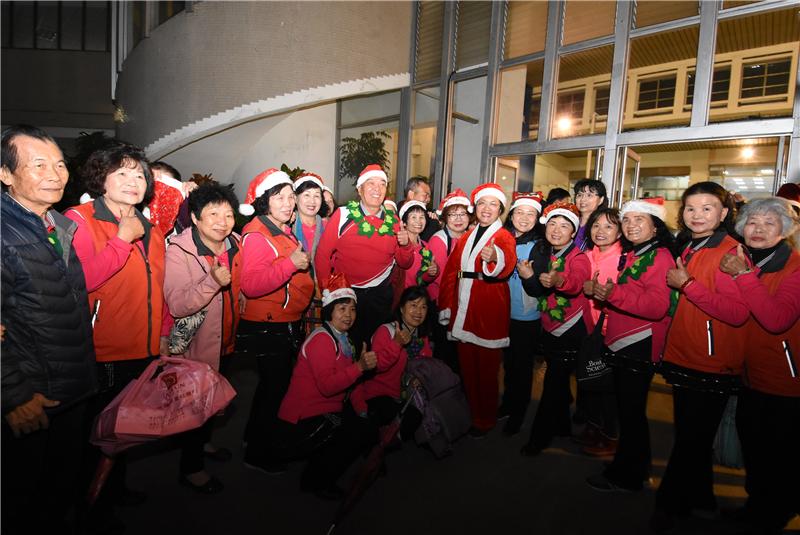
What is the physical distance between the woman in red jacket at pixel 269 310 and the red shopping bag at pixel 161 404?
684 mm

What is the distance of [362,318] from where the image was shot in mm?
3609

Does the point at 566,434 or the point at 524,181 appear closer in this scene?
the point at 566,434

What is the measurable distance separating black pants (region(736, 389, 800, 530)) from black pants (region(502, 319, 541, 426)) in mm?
1444

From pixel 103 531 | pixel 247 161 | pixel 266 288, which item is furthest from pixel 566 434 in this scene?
pixel 247 161

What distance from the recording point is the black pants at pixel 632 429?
2.74m

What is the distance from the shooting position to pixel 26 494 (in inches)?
73.0

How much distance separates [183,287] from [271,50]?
880 cm

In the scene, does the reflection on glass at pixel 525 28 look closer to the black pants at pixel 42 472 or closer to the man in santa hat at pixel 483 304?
the man in santa hat at pixel 483 304

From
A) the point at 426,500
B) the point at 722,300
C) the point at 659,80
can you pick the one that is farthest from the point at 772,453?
the point at 659,80

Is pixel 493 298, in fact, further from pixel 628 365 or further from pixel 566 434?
pixel 566 434

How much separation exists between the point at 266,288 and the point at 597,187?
A: 10.3ft

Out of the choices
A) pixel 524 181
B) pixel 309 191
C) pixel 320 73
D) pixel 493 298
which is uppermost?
pixel 320 73

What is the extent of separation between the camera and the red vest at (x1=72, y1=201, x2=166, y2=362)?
2143mm

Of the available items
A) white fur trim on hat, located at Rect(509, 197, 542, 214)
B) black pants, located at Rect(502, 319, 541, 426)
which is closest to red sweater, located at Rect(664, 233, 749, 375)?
black pants, located at Rect(502, 319, 541, 426)
